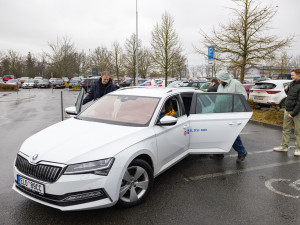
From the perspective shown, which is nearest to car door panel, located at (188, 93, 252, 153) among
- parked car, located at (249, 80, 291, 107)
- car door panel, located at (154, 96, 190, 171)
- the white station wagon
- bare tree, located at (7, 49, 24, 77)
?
the white station wagon

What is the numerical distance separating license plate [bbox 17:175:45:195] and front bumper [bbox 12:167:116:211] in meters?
0.04

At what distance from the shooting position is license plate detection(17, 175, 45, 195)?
266 centimetres

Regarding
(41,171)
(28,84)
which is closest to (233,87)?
(41,171)

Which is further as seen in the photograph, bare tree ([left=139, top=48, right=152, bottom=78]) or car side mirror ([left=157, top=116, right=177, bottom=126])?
bare tree ([left=139, top=48, right=152, bottom=78])

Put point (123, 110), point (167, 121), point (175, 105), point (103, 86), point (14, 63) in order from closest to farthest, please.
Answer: point (167, 121) → point (123, 110) → point (175, 105) → point (103, 86) → point (14, 63)

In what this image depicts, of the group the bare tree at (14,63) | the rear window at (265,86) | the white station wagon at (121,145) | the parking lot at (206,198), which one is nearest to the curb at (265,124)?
the rear window at (265,86)

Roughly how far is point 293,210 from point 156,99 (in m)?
2.48

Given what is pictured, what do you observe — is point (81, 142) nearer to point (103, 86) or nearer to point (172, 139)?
point (172, 139)

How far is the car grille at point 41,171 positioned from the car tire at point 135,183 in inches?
31.9

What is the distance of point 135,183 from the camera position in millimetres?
3152

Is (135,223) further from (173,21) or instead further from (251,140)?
(173,21)

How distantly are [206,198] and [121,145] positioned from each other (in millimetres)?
1547

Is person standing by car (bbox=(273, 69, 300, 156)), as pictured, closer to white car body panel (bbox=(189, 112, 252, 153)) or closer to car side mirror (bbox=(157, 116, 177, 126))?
white car body panel (bbox=(189, 112, 252, 153))

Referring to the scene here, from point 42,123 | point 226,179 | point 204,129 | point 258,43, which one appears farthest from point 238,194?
point 258,43
